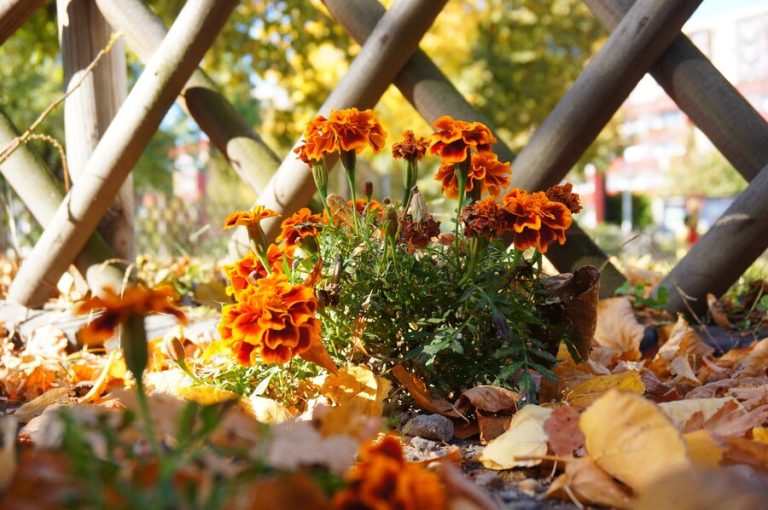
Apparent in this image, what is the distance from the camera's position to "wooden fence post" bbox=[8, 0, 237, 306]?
100 inches

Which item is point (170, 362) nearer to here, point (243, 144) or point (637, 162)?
point (243, 144)

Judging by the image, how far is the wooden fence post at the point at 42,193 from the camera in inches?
113

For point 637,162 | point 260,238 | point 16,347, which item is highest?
point 260,238

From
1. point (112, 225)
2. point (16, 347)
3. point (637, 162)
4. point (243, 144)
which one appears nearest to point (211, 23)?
point (243, 144)

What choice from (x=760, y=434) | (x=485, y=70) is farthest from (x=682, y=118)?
(x=760, y=434)

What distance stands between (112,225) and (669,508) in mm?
2706

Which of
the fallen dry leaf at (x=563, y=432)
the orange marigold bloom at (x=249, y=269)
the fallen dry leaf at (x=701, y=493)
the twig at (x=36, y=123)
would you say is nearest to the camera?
the fallen dry leaf at (x=701, y=493)

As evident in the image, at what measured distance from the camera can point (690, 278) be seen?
243 centimetres

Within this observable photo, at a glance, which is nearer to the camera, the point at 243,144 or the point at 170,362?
the point at 170,362

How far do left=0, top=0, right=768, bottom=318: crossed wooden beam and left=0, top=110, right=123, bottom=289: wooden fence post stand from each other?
187mm

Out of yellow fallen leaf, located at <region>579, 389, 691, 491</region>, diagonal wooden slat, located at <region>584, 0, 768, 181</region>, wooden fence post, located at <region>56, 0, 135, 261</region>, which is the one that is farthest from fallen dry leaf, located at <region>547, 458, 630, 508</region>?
wooden fence post, located at <region>56, 0, 135, 261</region>

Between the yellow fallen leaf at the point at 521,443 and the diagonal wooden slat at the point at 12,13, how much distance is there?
93.6 inches

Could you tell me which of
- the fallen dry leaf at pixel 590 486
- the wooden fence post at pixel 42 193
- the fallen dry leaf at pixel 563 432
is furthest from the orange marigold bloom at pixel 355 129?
the wooden fence post at pixel 42 193

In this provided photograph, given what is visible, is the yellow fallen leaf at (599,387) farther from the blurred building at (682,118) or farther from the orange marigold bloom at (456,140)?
the blurred building at (682,118)
